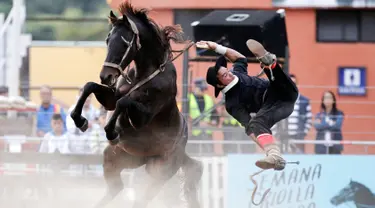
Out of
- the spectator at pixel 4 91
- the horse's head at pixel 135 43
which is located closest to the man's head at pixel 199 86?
the spectator at pixel 4 91

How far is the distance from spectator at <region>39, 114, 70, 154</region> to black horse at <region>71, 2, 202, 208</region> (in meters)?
2.75

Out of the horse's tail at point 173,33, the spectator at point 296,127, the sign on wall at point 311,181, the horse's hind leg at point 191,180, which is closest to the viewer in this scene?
the horse's tail at point 173,33

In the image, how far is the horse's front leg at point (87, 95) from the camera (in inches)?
340

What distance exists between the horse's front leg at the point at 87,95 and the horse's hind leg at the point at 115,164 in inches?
27.5

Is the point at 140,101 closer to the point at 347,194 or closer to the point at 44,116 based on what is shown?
the point at 347,194

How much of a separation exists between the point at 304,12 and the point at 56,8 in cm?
668

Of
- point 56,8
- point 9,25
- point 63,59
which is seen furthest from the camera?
point 56,8

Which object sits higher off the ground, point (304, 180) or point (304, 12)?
point (304, 12)

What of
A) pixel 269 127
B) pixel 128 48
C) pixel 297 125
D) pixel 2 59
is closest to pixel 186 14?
pixel 2 59

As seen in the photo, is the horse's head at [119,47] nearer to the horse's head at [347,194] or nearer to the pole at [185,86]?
the pole at [185,86]

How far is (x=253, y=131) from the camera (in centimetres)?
881

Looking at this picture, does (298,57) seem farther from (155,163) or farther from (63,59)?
(155,163)

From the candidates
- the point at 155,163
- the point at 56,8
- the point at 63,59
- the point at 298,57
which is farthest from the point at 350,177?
the point at 56,8

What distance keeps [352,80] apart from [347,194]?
5.01 m
